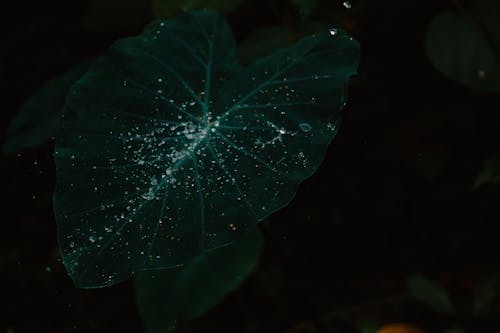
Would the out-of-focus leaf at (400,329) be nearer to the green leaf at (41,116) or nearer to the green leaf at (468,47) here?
the green leaf at (468,47)

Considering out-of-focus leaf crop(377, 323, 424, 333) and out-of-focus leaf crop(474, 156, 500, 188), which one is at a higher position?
out-of-focus leaf crop(474, 156, 500, 188)

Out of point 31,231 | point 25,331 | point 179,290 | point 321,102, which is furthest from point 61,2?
point 321,102

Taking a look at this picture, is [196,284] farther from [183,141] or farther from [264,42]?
[264,42]

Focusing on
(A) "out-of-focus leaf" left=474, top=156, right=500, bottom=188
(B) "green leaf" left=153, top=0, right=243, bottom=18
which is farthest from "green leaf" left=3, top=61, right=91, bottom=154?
(A) "out-of-focus leaf" left=474, top=156, right=500, bottom=188

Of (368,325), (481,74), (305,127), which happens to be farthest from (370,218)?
(305,127)

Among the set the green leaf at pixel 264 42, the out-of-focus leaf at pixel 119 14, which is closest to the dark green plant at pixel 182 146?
the green leaf at pixel 264 42

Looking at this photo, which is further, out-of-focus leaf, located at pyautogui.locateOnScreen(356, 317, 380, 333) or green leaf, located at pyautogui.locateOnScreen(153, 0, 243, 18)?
out-of-focus leaf, located at pyautogui.locateOnScreen(356, 317, 380, 333)

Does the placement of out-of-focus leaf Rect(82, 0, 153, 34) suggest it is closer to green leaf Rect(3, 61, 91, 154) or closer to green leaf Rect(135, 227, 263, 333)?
green leaf Rect(3, 61, 91, 154)
